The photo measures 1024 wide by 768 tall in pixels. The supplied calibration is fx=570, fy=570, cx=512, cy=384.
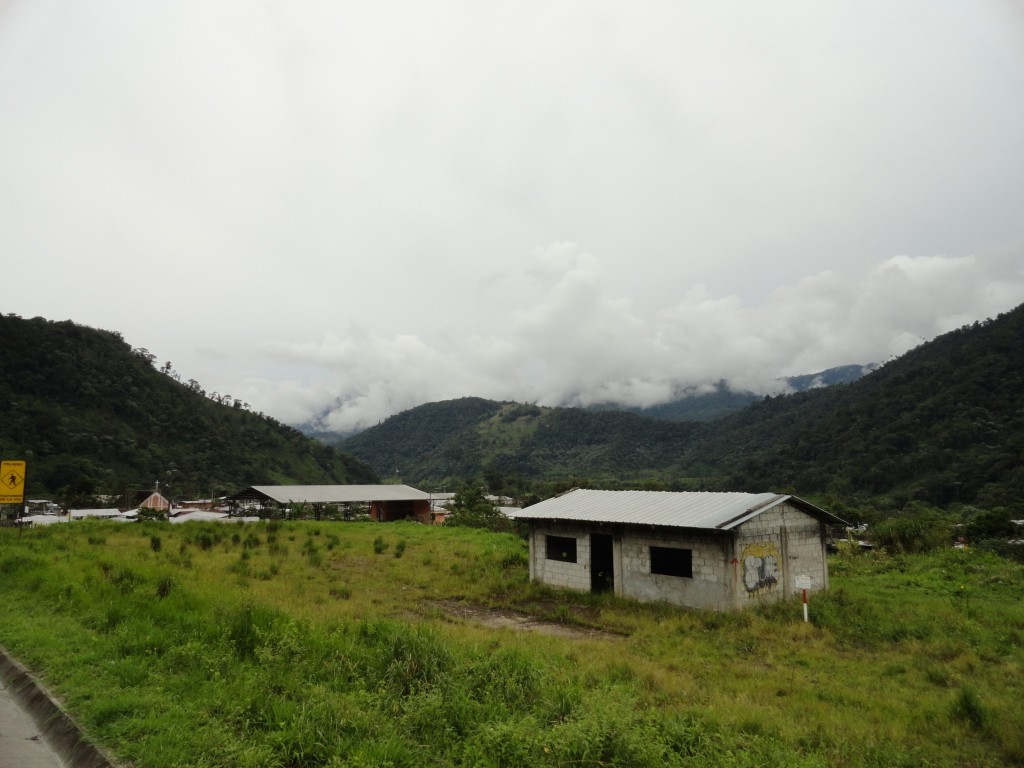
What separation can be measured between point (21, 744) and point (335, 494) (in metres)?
50.8

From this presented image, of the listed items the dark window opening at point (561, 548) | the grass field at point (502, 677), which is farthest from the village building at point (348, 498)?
the grass field at point (502, 677)

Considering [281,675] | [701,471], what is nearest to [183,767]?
[281,675]

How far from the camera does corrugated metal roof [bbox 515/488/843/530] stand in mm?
16078

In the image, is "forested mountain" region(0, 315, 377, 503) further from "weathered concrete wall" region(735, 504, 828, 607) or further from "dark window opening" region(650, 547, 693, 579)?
"weathered concrete wall" region(735, 504, 828, 607)

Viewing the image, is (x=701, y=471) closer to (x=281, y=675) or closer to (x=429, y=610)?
(x=429, y=610)

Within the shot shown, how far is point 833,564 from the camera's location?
27047 millimetres

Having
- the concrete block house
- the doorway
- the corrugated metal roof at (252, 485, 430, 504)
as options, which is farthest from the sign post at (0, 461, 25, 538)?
the corrugated metal roof at (252, 485, 430, 504)

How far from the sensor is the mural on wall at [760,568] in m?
15.8

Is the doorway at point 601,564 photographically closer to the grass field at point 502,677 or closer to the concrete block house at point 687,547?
the concrete block house at point 687,547

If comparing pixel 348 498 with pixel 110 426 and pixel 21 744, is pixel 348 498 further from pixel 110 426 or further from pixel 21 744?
pixel 110 426

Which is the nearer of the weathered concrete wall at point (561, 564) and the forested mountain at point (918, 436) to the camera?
the weathered concrete wall at point (561, 564)

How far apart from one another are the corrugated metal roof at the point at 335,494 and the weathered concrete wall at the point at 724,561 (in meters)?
37.8

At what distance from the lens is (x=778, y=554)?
16922 millimetres

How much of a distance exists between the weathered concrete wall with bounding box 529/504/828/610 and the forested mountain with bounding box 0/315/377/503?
76.5 m
